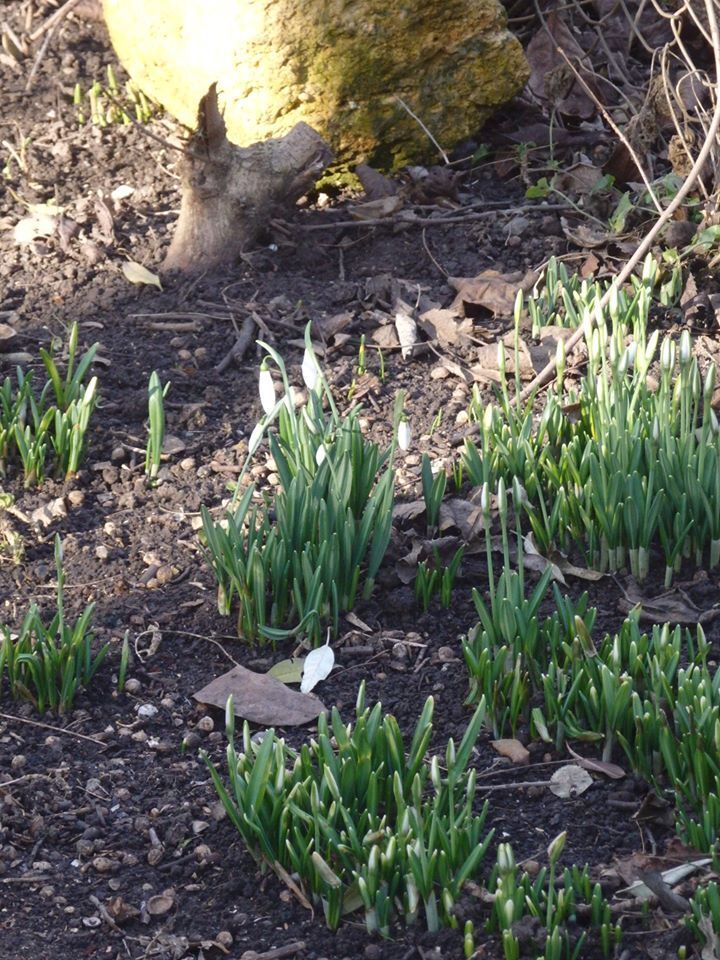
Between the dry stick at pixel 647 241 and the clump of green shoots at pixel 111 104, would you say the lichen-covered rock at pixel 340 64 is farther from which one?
the dry stick at pixel 647 241

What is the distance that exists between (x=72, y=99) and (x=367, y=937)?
408cm

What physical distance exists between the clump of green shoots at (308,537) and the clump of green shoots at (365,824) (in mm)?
520

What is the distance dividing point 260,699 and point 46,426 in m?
1.05

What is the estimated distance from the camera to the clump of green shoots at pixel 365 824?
6.53 ft

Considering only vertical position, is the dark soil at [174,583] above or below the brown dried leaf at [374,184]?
below

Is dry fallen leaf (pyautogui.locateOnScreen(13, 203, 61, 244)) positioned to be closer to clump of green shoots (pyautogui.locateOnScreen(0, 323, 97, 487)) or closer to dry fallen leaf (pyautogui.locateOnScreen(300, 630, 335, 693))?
clump of green shoots (pyautogui.locateOnScreen(0, 323, 97, 487))

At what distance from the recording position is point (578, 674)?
2.34 metres

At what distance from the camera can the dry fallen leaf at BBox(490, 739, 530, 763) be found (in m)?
2.40

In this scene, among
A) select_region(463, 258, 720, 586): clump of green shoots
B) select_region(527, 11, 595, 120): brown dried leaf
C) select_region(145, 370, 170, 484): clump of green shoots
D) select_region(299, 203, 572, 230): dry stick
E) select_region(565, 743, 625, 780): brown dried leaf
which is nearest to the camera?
select_region(565, 743, 625, 780): brown dried leaf

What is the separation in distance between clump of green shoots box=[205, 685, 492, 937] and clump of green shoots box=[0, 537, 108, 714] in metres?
0.47

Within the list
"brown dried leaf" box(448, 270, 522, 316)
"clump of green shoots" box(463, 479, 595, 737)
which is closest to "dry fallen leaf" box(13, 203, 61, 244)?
"brown dried leaf" box(448, 270, 522, 316)

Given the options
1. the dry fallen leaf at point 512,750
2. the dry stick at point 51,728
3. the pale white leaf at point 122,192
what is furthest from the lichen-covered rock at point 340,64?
the dry fallen leaf at point 512,750

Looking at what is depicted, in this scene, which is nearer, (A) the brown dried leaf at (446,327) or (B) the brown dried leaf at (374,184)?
(A) the brown dried leaf at (446,327)

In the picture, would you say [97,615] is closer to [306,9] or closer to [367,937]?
[367,937]
